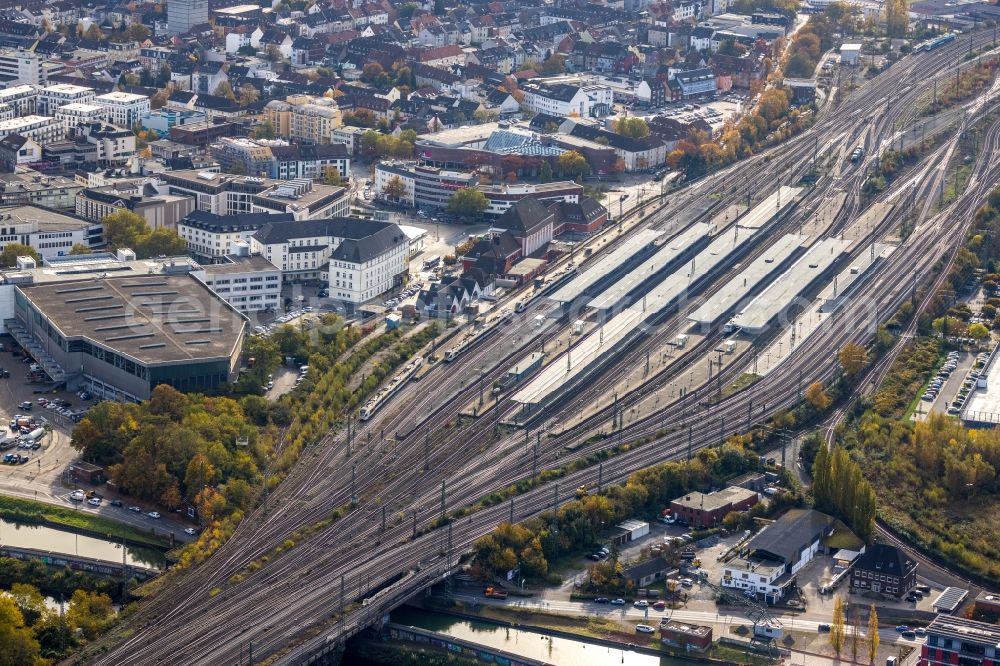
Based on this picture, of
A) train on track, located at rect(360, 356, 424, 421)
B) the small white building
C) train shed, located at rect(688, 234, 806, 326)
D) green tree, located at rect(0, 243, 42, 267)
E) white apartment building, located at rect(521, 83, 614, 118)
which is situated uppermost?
the small white building

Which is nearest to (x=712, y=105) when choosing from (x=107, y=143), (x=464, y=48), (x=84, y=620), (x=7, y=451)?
(x=464, y=48)

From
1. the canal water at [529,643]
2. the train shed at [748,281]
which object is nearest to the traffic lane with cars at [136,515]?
the canal water at [529,643]

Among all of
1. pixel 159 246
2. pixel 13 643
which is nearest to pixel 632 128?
pixel 159 246

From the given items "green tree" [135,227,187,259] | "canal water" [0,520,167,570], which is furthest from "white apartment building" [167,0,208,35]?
"canal water" [0,520,167,570]

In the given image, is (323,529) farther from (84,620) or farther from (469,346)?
(469,346)

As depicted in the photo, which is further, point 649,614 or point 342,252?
point 342,252

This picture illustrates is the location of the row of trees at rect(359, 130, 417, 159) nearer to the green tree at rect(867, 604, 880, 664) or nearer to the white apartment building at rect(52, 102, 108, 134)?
the white apartment building at rect(52, 102, 108, 134)

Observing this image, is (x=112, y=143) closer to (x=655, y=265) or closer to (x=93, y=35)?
(x=93, y=35)
